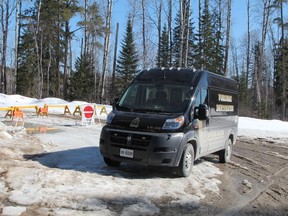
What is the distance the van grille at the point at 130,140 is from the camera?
7.39 meters

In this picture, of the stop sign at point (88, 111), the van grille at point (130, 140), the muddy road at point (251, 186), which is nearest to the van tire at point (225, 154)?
the muddy road at point (251, 186)

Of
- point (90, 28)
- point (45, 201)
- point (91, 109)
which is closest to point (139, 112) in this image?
point (45, 201)

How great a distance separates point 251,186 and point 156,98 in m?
2.89

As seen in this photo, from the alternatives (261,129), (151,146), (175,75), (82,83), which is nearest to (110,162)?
(151,146)

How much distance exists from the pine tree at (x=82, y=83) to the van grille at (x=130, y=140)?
3621 cm

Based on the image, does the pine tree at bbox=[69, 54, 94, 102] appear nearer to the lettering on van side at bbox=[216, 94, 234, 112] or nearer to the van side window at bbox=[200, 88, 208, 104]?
the lettering on van side at bbox=[216, 94, 234, 112]

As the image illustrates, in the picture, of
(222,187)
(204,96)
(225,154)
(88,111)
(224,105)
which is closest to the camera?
(222,187)

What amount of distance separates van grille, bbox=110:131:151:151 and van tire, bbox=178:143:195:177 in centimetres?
92

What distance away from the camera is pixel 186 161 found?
788 centimetres

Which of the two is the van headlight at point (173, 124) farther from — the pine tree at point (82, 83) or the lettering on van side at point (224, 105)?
the pine tree at point (82, 83)

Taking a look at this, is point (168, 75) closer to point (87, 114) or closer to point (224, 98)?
point (224, 98)

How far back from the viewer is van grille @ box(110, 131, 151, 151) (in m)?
7.39

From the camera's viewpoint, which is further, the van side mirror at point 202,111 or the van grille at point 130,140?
the van side mirror at point 202,111

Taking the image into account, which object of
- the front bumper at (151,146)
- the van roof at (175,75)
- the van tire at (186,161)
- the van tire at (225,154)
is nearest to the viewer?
the front bumper at (151,146)
